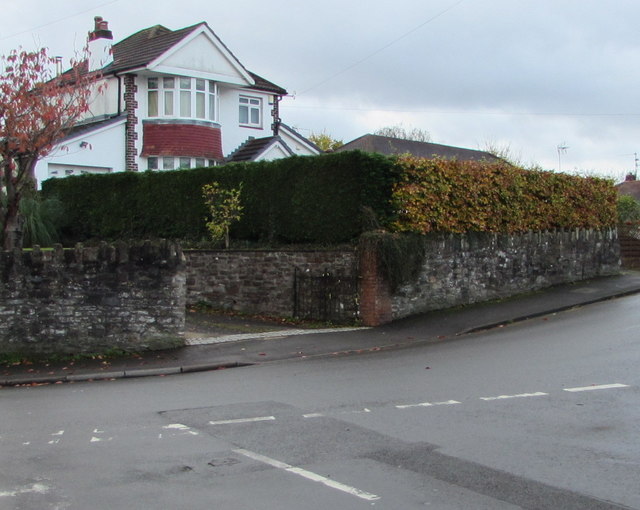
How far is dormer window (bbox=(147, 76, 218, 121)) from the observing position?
1222 inches

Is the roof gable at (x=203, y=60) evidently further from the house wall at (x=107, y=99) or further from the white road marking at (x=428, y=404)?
the white road marking at (x=428, y=404)

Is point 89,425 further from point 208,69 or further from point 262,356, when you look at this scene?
point 208,69

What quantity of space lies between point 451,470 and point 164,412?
399cm

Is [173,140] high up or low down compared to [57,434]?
up

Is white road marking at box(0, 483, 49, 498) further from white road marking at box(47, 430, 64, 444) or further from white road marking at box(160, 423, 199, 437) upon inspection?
white road marking at box(160, 423, 199, 437)

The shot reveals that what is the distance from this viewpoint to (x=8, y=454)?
7.20 metres

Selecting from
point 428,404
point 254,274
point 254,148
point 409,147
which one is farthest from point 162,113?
point 409,147

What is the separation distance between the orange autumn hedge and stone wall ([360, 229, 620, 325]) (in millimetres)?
365

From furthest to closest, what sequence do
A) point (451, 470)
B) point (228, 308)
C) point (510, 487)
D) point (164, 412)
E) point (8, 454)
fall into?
point (228, 308) < point (164, 412) < point (8, 454) < point (451, 470) < point (510, 487)

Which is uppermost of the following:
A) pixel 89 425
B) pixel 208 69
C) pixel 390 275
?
pixel 208 69

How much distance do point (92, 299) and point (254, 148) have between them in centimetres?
1949

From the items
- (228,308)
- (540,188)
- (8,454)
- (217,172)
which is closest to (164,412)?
(8,454)

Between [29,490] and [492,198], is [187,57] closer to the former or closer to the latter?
[492,198]

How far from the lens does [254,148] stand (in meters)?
33.0
